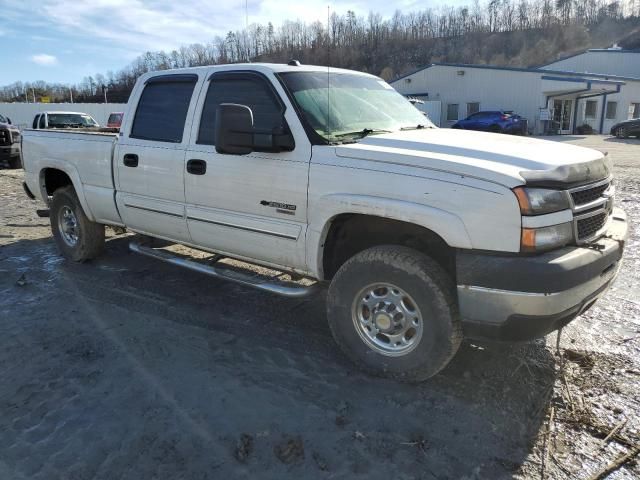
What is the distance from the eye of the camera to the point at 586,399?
125 inches

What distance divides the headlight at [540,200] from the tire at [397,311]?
663 millimetres

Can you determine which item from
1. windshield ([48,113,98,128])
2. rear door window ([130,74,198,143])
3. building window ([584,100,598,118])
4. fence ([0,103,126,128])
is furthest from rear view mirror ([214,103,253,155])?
building window ([584,100,598,118])

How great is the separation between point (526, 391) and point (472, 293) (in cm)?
85

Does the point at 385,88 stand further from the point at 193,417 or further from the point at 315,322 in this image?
the point at 193,417

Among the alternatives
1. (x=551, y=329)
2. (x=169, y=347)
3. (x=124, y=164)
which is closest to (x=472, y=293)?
(x=551, y=329)

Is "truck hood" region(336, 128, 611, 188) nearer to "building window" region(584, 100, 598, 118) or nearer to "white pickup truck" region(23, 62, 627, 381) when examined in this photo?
"white pickup truck" region(23, 62, 627, 381)

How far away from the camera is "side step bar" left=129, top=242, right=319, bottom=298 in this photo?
3.84 meters

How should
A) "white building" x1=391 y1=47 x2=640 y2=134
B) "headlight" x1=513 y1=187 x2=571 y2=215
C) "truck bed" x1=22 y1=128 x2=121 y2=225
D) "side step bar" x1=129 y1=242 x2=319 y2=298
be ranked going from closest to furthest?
"headlight" x1=513 y1=187 x2=571 y2=215 < "side step bar" x1=129 y1=242 x2=319 y2=298 < "truck bed" x1=22 y1=128 x2=121 y2=225 < "white building" x1=391 y1=47 x2=640 y2=134

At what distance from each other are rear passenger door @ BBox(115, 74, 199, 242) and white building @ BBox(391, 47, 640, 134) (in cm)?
3259

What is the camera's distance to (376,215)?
325 centimetres

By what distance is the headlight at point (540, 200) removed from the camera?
9.07ft

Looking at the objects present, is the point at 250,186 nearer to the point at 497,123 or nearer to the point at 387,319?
the point at 387,319

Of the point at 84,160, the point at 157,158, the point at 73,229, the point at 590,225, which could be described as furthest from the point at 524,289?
the point at 73,229

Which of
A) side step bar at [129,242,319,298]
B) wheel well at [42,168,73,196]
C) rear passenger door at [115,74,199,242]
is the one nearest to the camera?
side step bar at [129,242,319,298]
